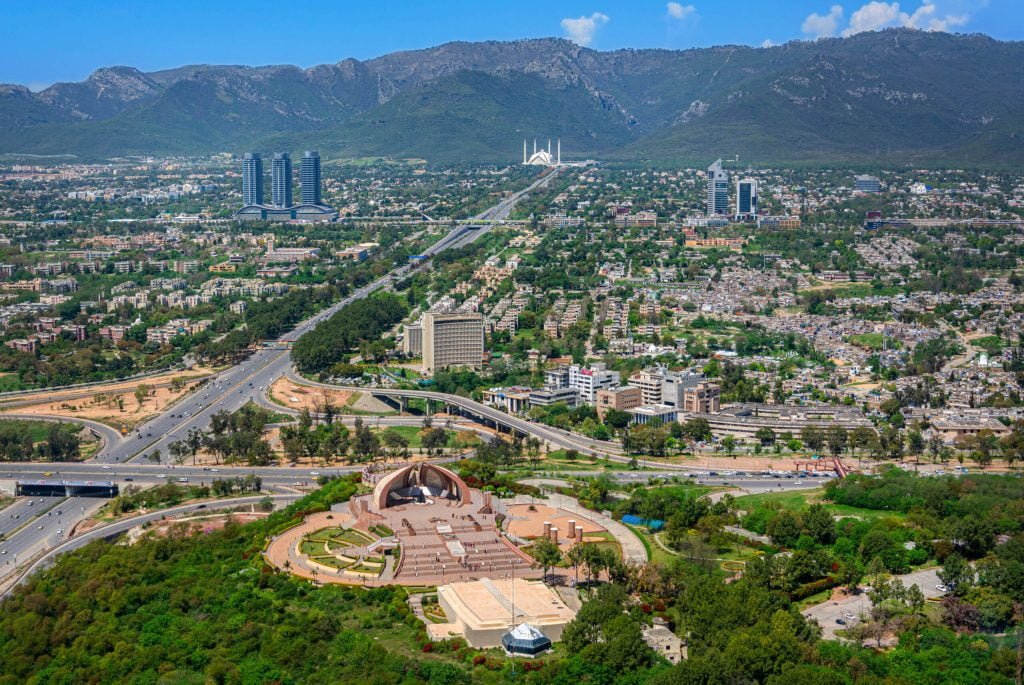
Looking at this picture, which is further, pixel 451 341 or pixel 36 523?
pixel 451 341

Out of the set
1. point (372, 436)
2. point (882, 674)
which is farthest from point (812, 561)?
point (372, 436)

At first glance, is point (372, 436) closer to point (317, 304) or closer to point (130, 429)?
point (130, 429)

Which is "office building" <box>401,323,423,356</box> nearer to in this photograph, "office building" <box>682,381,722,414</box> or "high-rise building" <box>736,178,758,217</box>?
"office building" <box>682,381,722,414</box>

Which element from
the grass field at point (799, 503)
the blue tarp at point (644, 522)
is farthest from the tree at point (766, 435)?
the blue tarp at point (644, 522)

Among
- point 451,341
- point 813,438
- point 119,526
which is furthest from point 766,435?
point 119,526

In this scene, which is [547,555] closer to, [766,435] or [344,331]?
[766,435]

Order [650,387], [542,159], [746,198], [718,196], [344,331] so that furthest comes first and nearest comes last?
[542,159] → [718,196] → [746,198] → [344,331] → [650,387]

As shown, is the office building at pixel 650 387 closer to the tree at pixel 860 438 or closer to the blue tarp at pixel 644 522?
the tree at pixel 860 438
